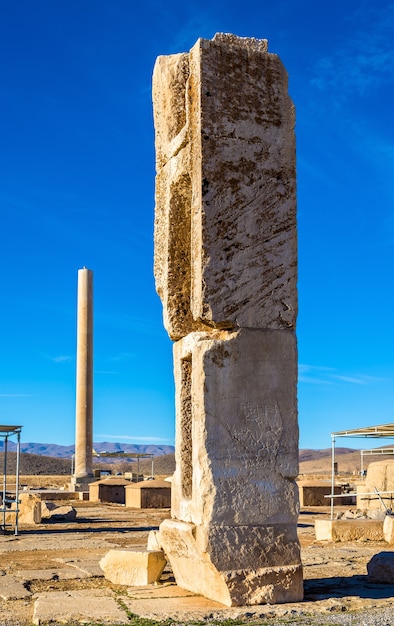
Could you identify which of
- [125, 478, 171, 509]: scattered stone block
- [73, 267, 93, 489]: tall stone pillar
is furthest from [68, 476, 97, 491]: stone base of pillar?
[125, 478, 171, 509]: scattered stone block

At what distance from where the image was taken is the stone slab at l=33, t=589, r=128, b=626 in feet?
17.1

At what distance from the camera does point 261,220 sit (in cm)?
627

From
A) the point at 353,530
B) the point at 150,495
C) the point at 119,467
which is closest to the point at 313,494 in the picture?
the point at 150,495

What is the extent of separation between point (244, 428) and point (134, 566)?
1.73m

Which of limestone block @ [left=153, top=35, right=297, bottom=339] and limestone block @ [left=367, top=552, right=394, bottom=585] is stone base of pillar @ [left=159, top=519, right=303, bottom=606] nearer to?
limestone block @ [left=367, top=552, right=394, bottom=585]

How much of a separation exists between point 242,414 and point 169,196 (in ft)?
6.89

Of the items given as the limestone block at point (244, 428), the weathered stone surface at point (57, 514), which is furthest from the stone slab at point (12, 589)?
the weathered stone surface at point (57, 514)

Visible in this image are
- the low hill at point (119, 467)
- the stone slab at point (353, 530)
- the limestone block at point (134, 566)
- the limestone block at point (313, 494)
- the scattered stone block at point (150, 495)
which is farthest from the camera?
the low hill at point (119, 467)

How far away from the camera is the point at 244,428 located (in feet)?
19.6

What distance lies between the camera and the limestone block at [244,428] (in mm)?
5859

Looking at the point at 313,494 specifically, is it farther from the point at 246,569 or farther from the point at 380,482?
the point at 246,569

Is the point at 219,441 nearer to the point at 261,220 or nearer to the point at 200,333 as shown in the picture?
the point at 200,333

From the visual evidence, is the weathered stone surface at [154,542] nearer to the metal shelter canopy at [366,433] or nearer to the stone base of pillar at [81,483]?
the metal shelter canopy at [366,433]

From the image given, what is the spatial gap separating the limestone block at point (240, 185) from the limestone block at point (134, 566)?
6.73 ft
